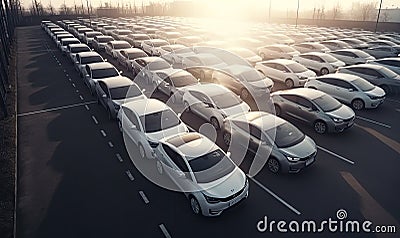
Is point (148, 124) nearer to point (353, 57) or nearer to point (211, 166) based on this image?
point (211, 166)

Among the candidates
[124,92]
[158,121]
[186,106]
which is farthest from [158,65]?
[158,121]

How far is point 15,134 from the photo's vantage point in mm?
12523

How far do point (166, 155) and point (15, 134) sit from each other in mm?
7967

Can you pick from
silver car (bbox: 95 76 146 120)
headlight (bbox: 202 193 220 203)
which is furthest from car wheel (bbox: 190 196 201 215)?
silver car (bbox: 95 76 146 120)

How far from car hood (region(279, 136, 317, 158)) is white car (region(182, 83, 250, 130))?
10.6 feet

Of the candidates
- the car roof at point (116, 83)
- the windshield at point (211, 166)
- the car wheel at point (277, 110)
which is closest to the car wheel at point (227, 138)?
the windshield at point (211, 166)

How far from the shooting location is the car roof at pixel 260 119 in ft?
34.2

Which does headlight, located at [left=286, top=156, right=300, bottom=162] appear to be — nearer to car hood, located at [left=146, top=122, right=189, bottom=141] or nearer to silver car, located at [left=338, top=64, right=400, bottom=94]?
car hood, located at [left=146, top=122, right=189, bottom=141]

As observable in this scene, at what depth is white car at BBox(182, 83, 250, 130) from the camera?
12.5 metres

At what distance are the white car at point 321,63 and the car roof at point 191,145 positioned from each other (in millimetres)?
15060

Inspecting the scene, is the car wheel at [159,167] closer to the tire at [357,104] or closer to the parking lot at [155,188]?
the parking lot at [155,188]

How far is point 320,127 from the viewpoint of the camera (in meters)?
12.5

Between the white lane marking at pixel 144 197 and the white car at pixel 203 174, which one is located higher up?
the white car at pixel 203 174

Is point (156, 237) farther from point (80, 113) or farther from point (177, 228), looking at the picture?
point (80, 113)
